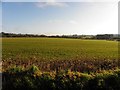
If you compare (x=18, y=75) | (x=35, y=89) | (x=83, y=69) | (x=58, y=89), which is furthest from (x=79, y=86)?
(x=83, y=69)

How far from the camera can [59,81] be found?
413 inches

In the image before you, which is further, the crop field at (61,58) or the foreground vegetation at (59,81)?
the crop field at (61,58)

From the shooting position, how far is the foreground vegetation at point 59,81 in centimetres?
1030

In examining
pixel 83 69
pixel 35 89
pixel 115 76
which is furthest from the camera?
pixel 83 69

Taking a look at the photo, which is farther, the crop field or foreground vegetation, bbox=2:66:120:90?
the crop field

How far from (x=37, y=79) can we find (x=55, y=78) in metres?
0.71

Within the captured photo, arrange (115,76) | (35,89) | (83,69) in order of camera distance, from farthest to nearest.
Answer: (83,69), (115,76), (35,89)

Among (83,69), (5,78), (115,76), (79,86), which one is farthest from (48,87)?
(83,69)

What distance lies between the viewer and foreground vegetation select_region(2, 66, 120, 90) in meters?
10.3

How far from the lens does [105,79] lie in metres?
10.9

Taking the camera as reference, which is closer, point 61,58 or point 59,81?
point 59,81

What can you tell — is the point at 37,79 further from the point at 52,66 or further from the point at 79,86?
the point at 52,66

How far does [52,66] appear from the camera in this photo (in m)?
14.4

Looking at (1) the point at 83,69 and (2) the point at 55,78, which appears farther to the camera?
(1) the point at 83,69
